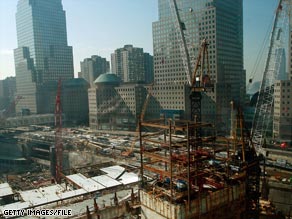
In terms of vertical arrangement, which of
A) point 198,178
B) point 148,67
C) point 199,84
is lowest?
point 198,178

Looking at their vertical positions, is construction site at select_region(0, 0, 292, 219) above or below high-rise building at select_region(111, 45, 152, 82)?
below

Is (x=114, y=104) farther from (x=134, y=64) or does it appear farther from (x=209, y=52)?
(x=134, y=64)

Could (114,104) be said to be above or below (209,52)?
below

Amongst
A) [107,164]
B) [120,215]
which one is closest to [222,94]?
[107,164]

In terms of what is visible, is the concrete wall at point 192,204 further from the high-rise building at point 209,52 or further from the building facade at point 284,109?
the high-rise building at point 209,52

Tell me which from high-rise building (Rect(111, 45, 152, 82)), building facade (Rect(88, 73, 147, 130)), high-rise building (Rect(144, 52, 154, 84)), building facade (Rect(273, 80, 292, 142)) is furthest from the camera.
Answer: high-rise building (Rect(144, 52, 154, 84))

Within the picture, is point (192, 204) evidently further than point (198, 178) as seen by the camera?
No

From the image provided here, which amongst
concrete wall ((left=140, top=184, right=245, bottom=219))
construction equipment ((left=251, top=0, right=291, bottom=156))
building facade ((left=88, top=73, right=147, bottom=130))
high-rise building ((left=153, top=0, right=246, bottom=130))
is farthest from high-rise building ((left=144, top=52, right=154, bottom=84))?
concrete wall ((left=140, top=184, right=245, bottom=219))

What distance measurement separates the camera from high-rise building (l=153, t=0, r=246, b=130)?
105938 mm

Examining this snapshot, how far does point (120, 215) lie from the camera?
34.8m

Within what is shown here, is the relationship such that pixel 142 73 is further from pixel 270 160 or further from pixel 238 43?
pixel 270 160

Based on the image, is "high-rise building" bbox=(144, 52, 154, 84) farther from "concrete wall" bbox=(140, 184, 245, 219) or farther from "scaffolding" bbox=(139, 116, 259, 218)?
"concrete wall" bbox=(140, 184, 245, 219)

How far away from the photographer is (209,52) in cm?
11912

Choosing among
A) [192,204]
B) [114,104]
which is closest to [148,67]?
[114,104]
